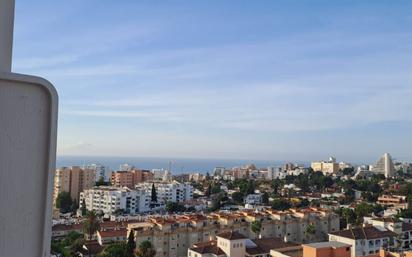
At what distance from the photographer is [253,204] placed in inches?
696

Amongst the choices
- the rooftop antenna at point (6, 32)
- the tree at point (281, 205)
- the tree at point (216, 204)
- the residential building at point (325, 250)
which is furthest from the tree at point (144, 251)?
the tree at point (216, 204)

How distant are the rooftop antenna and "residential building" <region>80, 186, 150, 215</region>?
16.4m

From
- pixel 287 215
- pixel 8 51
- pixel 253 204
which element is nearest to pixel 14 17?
pixel 8 51

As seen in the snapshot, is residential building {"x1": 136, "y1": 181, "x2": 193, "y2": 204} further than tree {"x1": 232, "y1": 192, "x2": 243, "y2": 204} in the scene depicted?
Yes

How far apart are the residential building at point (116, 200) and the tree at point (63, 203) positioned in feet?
1.57

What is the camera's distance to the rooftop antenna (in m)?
0.37

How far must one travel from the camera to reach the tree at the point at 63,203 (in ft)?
51.9

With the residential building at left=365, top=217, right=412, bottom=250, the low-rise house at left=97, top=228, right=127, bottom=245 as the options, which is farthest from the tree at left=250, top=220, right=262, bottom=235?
the low-rise house at left=97, top=228, right=127, bottom=245

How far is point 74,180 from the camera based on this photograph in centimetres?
1903

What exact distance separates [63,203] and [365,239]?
11.5 meters

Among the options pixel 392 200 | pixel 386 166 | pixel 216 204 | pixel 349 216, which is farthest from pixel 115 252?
pixel 386 166

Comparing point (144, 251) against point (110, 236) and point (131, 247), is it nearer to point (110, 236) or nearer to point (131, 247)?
point (131, 247)

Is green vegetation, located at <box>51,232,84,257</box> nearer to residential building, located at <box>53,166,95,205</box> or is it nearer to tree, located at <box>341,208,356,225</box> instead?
tree, located at <box>341,208,356,225</box>

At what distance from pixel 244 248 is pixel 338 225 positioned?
4.64 meters
